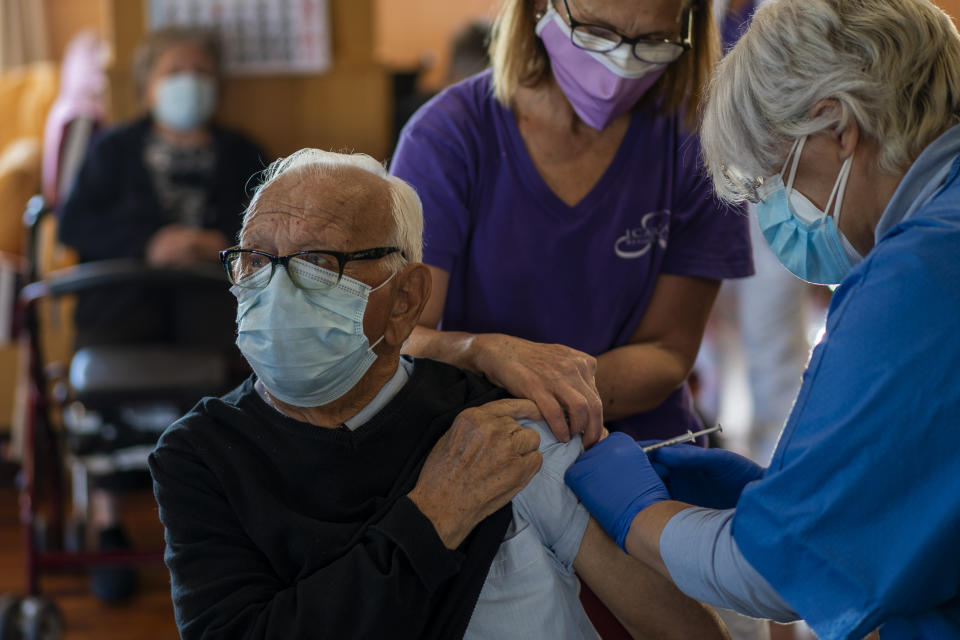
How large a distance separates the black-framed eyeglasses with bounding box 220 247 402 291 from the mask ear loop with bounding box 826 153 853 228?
1.97ft

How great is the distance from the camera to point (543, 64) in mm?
1665

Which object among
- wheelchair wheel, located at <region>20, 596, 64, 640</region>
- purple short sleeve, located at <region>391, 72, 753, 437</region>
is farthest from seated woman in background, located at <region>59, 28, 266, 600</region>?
purple short sleeve, located at <region>391, 72, 753, 437</region>

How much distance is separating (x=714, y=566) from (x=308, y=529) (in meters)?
0.51

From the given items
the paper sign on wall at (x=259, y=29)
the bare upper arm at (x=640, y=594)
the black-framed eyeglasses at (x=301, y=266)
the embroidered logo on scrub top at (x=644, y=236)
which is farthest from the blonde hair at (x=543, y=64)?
the paper sign on wall at (x=259, y=29)

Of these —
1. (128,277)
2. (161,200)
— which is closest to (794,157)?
(128,277)

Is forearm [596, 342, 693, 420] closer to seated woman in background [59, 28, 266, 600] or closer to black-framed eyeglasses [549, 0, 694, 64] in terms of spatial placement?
black-framed eyeglasses [549, 0, 694, 64]

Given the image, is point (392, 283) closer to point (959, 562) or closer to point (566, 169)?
point (566, 169)

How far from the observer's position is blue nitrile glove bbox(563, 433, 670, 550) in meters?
1.30

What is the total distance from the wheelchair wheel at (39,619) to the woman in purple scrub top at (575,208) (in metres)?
1.62

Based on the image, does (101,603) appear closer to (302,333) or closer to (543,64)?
(302,333)

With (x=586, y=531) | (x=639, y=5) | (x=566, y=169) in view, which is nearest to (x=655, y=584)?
(x=586, y=531)

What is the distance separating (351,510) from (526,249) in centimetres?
53

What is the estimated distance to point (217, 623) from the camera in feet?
4.00

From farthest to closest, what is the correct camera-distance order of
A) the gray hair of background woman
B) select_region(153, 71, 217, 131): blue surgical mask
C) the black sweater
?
select_region(153, 71, 217, 131): blue surgical mask
the black sweater
the gray hair of background woman
